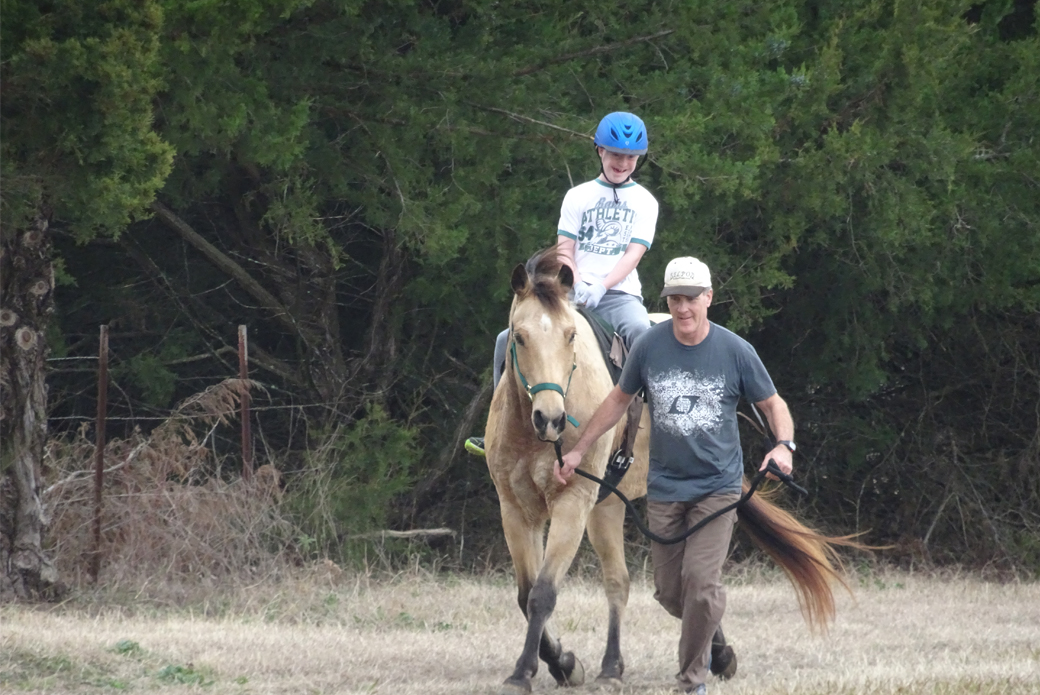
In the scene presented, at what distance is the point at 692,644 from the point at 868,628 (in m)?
3.29

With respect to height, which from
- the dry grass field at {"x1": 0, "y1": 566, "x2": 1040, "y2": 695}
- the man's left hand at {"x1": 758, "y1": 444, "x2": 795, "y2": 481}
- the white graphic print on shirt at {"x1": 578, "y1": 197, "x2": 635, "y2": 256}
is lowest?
the dry grass field at {"x1": 0, "y1": 566, "x2": 1040, "y2": 695}

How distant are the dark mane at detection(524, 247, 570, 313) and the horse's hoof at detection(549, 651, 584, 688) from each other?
1.76 meters

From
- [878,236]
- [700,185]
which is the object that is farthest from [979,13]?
[700,185]

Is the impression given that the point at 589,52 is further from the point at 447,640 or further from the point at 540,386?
the point at 540,386

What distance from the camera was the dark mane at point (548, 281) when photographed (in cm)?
633

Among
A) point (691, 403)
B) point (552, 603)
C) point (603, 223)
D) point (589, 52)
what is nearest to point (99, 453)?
point (603, 223)

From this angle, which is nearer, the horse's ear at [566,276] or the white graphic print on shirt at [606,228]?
the horse's ear at [566,276]

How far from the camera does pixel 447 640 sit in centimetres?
813

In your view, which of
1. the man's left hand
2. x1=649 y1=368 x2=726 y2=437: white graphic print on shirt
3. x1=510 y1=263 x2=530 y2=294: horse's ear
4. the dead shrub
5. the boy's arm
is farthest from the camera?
the dead shrub

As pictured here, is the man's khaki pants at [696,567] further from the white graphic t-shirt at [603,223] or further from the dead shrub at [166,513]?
the dead shrub at [166,513]

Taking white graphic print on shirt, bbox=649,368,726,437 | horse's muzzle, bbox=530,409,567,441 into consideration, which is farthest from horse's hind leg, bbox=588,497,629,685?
horse's muzzle, bbox=530,409,567,441

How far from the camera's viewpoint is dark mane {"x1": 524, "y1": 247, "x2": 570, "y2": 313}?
6.33 metres

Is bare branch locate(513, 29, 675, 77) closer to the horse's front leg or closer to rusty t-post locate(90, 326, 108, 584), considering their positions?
rusty t-post locate(90, 326, 108, 584)

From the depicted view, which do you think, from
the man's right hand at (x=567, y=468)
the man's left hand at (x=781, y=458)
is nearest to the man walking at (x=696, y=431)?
the man's left hand at (x=781, y=458)
